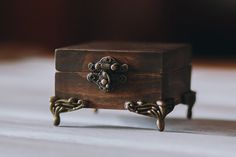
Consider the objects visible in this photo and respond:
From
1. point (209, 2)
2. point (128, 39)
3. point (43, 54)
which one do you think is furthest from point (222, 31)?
point (43, 54)

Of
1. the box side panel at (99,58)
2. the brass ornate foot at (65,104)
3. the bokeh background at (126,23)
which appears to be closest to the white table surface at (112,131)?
the brass ornate foot at (65,104)

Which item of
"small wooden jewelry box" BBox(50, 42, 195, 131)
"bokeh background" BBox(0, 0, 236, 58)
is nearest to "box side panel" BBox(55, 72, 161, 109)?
"small wooden jewelry box" BBox(50, 42, 195, 131)

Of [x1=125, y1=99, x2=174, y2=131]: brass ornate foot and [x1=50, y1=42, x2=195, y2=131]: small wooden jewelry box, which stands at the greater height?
[x1=50, y1=42, x2=195, y2=131]: small wooden jewelry box

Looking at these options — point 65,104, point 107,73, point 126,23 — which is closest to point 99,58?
point 107,73

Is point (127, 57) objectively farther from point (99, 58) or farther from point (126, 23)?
point (126, 23)

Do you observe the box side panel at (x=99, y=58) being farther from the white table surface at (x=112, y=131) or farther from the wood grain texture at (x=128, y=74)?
the white table surface at (x=112, y=131)

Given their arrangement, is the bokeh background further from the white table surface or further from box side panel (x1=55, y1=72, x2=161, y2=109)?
box side panel (x1=55, y1=72, x2=161, y2=109)
